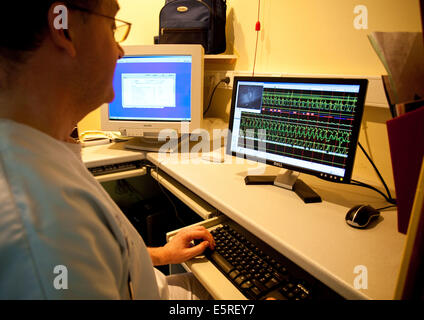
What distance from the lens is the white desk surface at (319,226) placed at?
2.05 ft

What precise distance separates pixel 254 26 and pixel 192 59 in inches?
22.9

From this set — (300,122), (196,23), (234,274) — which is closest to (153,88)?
(196,23)

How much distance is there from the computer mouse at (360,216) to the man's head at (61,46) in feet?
2.48

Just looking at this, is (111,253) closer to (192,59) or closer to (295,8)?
(192,59)

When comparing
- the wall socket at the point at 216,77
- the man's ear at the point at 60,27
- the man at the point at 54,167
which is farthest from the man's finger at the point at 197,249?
the wall socket at the point at 216,77

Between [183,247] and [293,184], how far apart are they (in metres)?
0.48

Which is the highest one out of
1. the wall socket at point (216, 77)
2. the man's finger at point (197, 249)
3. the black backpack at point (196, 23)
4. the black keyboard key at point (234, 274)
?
the black backpack at point (196, 23)

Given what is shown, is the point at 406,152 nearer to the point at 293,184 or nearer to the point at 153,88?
the point at 293,184

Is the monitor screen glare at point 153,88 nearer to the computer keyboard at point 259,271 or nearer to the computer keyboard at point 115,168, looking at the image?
the computer keyboard at point 115,168

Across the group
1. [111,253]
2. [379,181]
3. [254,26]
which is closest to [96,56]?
[111,253]

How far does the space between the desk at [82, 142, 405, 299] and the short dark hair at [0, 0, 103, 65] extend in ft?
2.19

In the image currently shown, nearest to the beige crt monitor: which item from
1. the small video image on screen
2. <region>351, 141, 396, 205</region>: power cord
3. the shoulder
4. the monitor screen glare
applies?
the monitor screen glare

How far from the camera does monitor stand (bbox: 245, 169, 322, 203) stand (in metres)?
0.96

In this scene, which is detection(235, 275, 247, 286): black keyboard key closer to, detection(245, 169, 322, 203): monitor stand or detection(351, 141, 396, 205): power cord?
detection(245, 169, 322, 203): monitor stand
